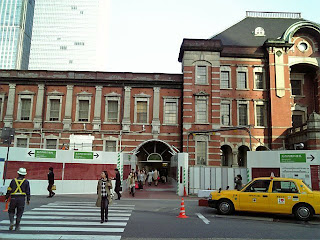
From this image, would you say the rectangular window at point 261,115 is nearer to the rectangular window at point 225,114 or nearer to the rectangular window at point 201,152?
the rectangular window at point 225,114

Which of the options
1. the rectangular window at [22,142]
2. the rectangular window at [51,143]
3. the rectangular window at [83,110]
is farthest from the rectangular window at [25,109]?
the rectangular window at [83,110]

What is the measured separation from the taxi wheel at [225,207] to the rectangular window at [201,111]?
14936mm

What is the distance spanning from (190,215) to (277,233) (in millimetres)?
3784

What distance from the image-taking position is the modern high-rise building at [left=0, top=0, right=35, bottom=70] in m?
130

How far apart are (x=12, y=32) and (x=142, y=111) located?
429 ft

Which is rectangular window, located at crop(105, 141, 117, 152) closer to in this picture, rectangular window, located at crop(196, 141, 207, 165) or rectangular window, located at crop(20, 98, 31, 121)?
rectangular window, located at crop(196, 141, 207, 165)

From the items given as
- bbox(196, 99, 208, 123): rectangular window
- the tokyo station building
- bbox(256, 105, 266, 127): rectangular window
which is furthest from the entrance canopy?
bbox(256, 105, 266, 127): rectangular window

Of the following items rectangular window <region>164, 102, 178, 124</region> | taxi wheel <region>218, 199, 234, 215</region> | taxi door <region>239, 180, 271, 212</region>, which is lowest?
taxi wheel <region>218, 199, 234, 215</region>

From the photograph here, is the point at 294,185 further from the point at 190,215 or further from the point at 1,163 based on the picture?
the point at 1,163

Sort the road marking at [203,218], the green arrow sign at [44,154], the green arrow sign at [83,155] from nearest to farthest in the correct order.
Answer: the road marking at [203,218], the green arrow sign at [44,154], the green arrow sign at [83,155]

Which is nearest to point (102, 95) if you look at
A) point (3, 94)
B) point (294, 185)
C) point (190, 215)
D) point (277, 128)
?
point (3, 94)

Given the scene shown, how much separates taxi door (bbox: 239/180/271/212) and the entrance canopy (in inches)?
564

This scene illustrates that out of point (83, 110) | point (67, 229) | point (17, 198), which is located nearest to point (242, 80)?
point (83, 110)

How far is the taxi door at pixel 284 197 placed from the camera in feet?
35.2
